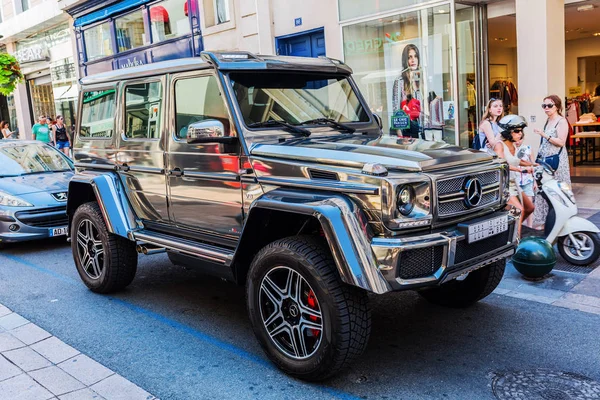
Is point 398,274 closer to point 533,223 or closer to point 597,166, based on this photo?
point 533,223

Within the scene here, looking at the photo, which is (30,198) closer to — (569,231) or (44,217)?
(44,217)

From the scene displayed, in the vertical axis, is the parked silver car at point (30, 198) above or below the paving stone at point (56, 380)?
above

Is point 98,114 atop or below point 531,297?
atop

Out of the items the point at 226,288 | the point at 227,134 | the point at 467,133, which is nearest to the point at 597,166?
the point at 467,133

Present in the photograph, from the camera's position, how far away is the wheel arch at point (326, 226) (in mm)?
3480

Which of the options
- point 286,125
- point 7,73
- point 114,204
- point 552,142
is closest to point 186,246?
point 114,204

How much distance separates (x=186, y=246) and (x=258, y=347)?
0.99 meters

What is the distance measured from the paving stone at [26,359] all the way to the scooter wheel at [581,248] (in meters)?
5.11

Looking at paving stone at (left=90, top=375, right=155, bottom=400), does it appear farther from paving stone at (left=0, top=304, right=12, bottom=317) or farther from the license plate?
the license plate

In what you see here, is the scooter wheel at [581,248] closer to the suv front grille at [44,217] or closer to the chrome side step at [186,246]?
the chrome side step at [186,246]

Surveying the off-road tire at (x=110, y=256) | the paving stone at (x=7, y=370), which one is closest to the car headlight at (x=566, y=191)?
the off-road tire at (x=110, y=256)

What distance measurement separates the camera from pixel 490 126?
25.8 feet

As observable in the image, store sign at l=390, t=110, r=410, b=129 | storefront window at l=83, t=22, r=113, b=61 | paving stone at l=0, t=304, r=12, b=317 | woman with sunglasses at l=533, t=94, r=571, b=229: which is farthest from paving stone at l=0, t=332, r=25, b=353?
storefront window at l=83, t=22, r=113, b=61

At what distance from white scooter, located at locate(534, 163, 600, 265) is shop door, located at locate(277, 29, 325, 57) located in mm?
6851
